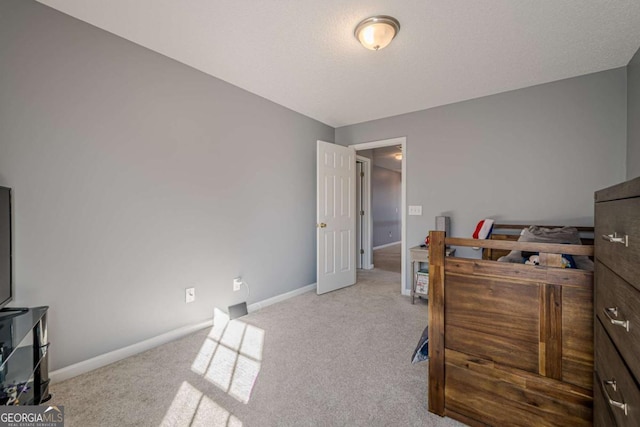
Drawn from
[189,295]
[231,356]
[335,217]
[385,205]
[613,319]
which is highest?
[385,205]

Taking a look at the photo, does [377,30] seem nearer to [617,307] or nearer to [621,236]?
[621,236]

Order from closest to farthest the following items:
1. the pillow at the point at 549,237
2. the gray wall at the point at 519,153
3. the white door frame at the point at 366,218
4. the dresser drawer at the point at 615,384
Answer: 1. the dresser drawer at the point at 615,384
2. the pillow at the point at 549,237
3. the gray wall at the point at 519,153
4. the white door frame at the point at 366,218

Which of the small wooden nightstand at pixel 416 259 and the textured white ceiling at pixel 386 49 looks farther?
the small wooden nightstand at pixel 416 259

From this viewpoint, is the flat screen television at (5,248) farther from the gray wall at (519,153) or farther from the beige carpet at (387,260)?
the beige carpet at (387,260)

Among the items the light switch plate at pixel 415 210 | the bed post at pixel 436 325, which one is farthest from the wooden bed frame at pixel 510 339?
the light switch plate at pixel 415 210

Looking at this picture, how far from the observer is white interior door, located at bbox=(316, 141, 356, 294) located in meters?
3.66

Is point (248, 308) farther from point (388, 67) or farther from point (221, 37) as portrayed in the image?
point (388, 67)

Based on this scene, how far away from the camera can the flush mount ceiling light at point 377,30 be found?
1871 millimetres

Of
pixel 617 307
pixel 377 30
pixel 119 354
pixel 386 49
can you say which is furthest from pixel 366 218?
pixel 617 307

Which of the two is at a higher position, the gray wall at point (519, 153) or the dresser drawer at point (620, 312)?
the gray wall at point (519, 153)

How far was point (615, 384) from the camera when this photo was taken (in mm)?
884

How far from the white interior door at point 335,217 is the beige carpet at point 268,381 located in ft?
3.42

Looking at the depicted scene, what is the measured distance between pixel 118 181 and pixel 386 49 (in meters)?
2.35

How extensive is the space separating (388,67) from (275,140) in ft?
4.95
